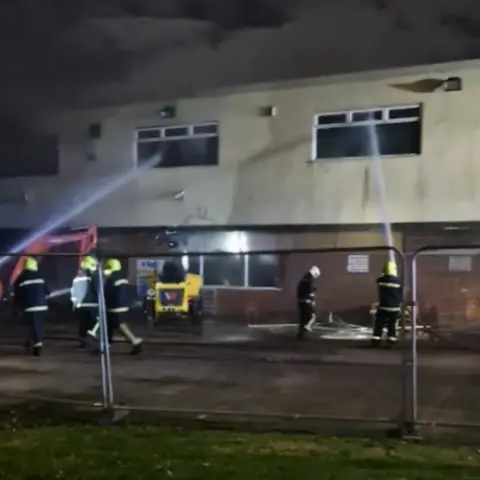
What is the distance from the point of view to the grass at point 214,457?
12.4ft

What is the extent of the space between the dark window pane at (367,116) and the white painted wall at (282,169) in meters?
0.13

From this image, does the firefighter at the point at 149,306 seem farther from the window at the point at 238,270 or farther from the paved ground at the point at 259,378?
the paved ground at the point at 259,378

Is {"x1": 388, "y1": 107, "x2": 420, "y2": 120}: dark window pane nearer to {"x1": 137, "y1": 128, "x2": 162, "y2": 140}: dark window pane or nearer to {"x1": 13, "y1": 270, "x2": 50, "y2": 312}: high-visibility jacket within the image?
{"x1": 137, "y1": 128, "x2": 162, "y2": 140}: dark window pane

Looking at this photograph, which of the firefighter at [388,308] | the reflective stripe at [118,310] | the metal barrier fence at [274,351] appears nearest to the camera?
the metal barrier fence at [274,351]

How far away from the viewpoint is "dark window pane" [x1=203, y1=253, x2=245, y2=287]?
12523 mm

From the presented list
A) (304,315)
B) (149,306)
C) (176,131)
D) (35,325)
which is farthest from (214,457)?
(176,131)

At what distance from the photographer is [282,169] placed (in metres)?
12.2

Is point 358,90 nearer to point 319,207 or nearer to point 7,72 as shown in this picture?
point 319,207

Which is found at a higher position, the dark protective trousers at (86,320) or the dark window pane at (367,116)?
the dark window pane at (367,116)

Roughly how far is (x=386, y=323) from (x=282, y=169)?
3.71 metres

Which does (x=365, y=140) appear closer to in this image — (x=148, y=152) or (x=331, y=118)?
(x=331, y=118)

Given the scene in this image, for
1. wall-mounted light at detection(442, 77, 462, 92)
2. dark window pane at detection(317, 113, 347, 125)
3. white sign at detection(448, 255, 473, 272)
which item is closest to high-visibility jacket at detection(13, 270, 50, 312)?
dark window pane at detection(317, 113, 347, 125)

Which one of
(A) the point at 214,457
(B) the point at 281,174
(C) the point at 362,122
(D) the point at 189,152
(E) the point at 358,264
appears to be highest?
(C) the point at 362,122

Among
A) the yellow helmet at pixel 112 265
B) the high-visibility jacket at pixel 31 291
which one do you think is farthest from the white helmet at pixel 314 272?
the high-visibility jacket at pixel 31 291
